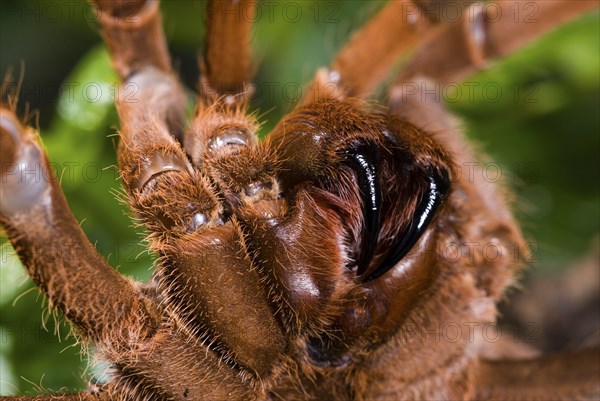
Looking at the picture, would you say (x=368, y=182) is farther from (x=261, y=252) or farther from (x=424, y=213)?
(x=261, y=252)

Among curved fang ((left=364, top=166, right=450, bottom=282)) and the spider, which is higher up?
curved fang ((left=364, top=166, right=450, bottom=282))

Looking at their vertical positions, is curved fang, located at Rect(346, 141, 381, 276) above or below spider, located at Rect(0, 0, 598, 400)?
above

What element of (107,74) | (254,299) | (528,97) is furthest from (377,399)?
(528,97)

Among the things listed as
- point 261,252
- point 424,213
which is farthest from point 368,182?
point 261,252

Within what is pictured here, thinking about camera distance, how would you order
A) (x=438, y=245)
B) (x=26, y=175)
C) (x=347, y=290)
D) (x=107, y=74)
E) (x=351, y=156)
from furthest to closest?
(x=107, y=74), (x=438, y=245), (x=347, y=290), (x=351, y=156), (x=26, y=175)

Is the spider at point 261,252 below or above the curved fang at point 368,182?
below

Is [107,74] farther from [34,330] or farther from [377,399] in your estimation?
[377,399]

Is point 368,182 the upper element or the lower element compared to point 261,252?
upper

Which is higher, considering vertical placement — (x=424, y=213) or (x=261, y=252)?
(x=424, y=213)

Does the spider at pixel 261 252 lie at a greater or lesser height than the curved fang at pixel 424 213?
lesser

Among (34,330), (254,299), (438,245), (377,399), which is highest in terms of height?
(438,245)

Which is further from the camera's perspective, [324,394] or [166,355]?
[324,394]
